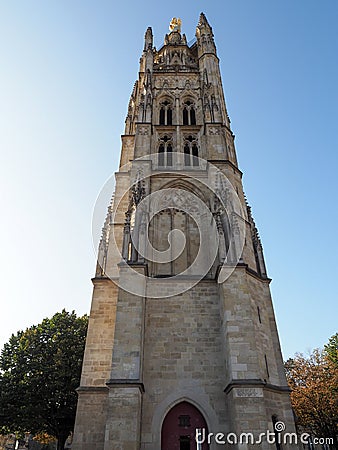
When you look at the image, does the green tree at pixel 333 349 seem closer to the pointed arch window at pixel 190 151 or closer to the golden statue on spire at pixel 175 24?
the pointed arch window at pixel 190 151

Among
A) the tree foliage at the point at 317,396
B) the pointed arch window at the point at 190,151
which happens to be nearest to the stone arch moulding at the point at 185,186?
the pointed arch window at the point at 190,151

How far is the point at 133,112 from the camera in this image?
25469 millimetres

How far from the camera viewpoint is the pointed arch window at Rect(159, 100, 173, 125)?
2346 cm

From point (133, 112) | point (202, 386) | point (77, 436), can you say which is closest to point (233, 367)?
point (202, 386)

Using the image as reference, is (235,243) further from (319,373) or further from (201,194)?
(319,373)

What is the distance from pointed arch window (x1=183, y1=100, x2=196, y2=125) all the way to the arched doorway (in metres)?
17.1

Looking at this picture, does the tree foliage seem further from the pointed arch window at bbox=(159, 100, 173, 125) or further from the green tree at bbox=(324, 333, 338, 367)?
the pointed arch window at bbox=(159, 100, 173, 125)

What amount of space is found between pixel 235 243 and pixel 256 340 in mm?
3875

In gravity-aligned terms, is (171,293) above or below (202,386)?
above

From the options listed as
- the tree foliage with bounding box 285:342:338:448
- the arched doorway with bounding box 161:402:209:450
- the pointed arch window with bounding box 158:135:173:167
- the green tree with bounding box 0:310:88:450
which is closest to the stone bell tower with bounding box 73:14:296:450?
the arched doorway with bounding box 161:402:209:450

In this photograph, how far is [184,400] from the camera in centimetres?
1218

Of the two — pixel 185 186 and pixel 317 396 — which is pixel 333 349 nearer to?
Answer: pixel 317 396

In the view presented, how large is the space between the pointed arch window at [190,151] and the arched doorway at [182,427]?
1263cm

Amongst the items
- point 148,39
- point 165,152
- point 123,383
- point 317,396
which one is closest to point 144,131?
point 165,152
